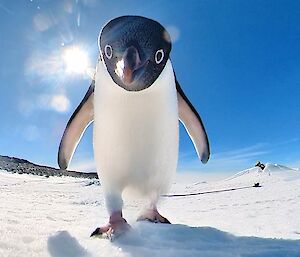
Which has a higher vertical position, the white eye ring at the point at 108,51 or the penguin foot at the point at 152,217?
the white eye ring at the point at 108,51

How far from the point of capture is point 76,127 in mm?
3160

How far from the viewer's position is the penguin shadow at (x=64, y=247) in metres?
1.67

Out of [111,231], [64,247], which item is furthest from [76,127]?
[64,247]

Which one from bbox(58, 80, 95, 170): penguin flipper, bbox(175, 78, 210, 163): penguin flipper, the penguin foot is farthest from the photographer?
bbox(175, 78, 210, 163): penguin flipper

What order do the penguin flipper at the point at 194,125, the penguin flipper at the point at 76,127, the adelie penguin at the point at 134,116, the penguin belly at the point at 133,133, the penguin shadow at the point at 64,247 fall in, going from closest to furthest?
the penguin shadow at the point at 64,247 → the adelie penguin at the point at 134,116 → the penguin belly at the point at 133,133 → the penguin flipper at the point at 76,127 → the penguin flipper at the point at 194,125

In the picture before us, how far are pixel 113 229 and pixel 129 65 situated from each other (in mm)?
964

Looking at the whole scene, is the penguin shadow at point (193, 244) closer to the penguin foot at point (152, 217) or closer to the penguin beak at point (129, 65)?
the penguin foot at point (152, 217)

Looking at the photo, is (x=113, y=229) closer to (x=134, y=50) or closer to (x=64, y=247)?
(x=64, y=247)

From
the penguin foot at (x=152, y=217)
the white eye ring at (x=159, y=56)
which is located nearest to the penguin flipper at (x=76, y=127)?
the white eye ring at (x=159, y=56)

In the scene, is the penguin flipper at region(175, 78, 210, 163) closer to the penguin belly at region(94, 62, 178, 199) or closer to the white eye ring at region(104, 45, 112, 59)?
the penguin belly at region(94, 62, 178, 199)

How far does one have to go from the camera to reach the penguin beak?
6.75 feet

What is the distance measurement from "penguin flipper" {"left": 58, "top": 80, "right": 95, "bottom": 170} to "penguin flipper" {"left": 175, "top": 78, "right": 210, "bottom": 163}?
2.57ft

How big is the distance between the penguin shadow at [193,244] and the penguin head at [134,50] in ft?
2.83

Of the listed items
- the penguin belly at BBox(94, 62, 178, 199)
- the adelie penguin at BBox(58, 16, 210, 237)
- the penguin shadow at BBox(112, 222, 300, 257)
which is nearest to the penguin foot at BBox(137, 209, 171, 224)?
the adelie penguin at BBox(58, 16, 210, 237)
